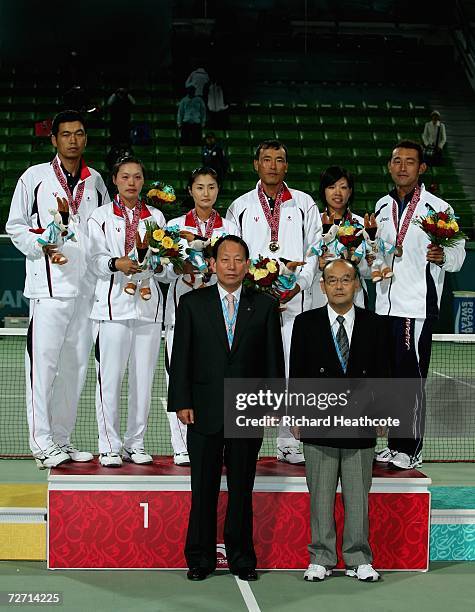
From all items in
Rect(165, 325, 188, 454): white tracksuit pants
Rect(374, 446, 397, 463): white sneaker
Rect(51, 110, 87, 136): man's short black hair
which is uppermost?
Rect(51, 110, 87, 136): man's short black hair

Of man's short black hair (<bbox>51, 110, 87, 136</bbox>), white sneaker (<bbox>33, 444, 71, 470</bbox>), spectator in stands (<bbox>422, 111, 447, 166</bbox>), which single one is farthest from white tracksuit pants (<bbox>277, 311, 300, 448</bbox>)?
spectator in stands (<bbox>422, 111, 447, 166</bbox>)

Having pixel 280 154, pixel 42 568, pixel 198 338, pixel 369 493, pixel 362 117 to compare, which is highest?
pixel 362 117

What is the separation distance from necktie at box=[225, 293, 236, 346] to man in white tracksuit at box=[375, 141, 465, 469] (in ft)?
4.86

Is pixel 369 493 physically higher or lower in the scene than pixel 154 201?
lower

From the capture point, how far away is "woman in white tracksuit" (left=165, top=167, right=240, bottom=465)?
7.49m

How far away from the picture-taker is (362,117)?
86.9ft

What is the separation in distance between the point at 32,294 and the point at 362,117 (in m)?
19.9

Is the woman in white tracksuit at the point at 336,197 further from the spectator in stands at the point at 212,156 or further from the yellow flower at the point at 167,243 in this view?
the spectator in stands at the point at 212,156

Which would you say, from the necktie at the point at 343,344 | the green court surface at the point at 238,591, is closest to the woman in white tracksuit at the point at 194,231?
the green court surface at the point at 238,591

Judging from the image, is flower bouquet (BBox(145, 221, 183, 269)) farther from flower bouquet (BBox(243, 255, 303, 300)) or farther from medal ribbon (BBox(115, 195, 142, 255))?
flower bouquet (BBox(243, 255, 303, 300))

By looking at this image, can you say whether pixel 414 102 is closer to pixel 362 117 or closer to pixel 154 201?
pixel 362 117

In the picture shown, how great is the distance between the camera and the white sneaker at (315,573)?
6.76 metres

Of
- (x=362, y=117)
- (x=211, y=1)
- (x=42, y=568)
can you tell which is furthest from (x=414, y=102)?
(x=42, y=568)

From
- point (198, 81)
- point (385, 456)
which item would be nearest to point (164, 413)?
point (385, 456)
